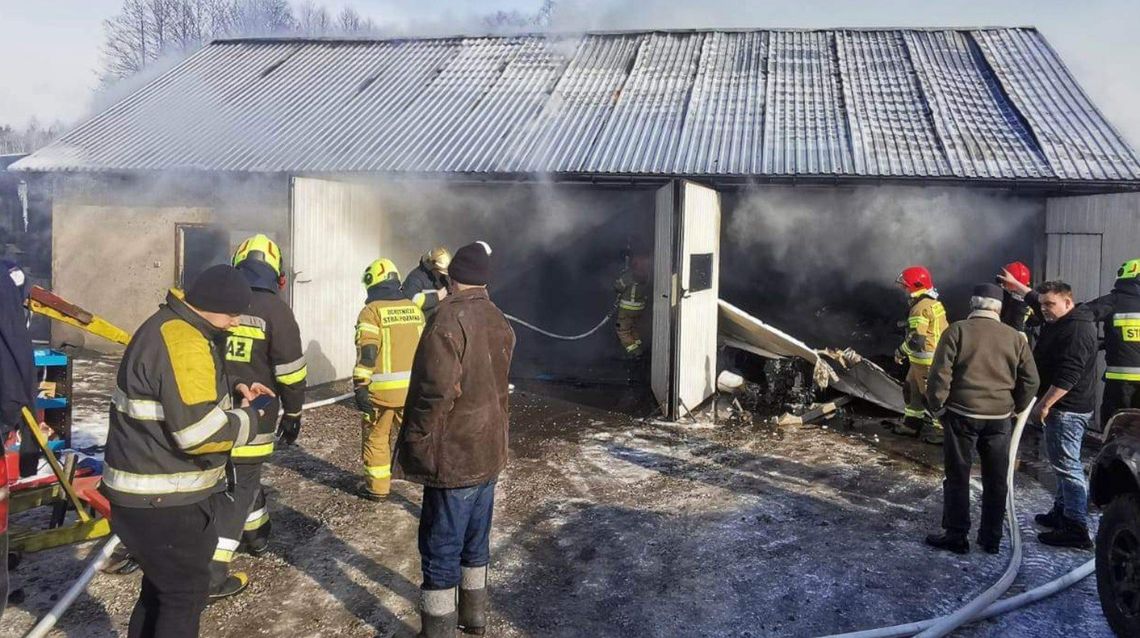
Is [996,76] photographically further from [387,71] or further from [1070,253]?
[387,71]

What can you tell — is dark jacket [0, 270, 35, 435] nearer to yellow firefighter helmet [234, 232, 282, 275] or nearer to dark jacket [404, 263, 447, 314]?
yellow firefighter helmet [234, 232, 282, 275]

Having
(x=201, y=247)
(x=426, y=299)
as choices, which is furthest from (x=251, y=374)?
(x=201, y=247)

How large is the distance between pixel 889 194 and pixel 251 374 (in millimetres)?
9584

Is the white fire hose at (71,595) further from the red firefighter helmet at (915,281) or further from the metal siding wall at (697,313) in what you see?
the red firefighter helmet at (915,281)

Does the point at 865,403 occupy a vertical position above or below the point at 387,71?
below

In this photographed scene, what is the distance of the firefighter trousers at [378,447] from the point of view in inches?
216

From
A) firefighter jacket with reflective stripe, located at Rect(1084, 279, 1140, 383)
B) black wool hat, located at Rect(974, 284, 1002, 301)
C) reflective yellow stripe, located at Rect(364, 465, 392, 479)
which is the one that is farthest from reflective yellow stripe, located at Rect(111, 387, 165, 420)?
firefighter jacket with reflective stripe, located at Rect(1084, 279, 1140, 383)

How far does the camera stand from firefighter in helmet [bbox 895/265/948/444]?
7.34 meters

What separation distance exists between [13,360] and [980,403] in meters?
5.47

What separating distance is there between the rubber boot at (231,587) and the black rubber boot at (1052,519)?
521 cm

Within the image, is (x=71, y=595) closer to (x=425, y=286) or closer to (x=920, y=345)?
(x=425, y=286)

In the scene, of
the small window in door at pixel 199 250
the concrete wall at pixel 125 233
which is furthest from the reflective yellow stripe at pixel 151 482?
the small window in door at pixel 199 250

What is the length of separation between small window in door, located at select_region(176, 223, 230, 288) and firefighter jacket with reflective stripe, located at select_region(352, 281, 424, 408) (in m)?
6.96

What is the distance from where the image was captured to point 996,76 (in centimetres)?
1133
